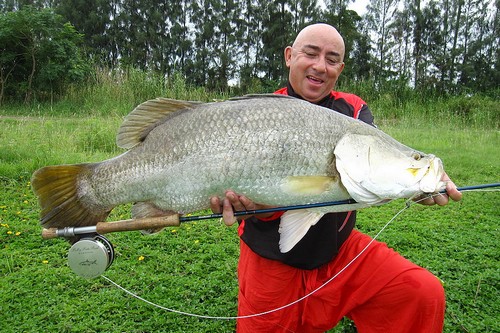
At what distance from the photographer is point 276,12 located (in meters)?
39.0

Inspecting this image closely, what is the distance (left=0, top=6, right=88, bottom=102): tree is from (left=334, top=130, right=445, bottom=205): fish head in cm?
1718

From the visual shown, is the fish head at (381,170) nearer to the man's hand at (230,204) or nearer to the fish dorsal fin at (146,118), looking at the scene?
the man's hand at (230,204)

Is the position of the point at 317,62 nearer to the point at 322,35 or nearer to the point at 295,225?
the point at 322,35

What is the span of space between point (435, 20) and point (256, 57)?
18.5m

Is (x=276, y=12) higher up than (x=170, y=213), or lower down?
higher up

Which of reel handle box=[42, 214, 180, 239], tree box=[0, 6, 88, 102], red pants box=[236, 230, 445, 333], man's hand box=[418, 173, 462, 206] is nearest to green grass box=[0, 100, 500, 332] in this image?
red pants box=[236, 230, 445, 333]

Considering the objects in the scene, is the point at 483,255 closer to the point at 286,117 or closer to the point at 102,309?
the point at 286,117

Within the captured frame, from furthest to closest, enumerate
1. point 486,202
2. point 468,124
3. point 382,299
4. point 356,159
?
point 468,124 → point 486,202 → point 382,299 → point 356,159

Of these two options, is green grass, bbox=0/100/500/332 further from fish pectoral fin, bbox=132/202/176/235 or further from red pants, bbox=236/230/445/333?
fish pectoral fin, bbox=132/202/176/235

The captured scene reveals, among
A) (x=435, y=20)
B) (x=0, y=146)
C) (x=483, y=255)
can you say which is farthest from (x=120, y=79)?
(x=435, y=20)

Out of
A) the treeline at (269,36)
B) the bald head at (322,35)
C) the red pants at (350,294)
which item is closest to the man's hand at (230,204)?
the red pants at (350,294)

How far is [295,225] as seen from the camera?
2.13 meters

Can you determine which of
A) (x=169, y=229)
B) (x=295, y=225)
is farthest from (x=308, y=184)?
(x=169, y=229)

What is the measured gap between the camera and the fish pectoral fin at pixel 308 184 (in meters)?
1.99
